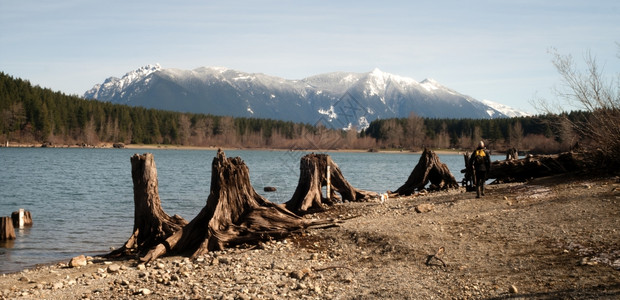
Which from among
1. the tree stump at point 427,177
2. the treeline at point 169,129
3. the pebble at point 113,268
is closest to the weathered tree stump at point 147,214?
the pebble at point 113,268

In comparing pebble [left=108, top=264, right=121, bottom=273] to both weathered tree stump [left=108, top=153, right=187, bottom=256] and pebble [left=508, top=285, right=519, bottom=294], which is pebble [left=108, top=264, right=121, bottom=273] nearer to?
weathered tree stump [left=108, top=153, right=187, bottom=256]

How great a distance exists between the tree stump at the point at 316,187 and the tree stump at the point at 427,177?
8.93ft

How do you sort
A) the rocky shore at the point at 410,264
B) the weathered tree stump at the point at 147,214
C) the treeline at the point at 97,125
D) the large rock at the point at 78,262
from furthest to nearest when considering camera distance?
the treeline at the point at 97,125 → the weathered tree stump at the point at 147,214 → the large rock at the point at 78,262 → the rocky shore at the point at 410,264

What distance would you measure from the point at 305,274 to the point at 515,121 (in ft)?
552

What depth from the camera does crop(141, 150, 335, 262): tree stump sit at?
48.7 ft

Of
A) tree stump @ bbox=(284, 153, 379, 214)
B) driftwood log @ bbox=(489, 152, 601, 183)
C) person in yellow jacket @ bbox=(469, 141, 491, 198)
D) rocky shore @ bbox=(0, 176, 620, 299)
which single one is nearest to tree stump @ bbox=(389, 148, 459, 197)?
driftwood log @ bbox=(489, 152, 601, 183)

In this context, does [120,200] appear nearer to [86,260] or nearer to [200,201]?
[200,201]

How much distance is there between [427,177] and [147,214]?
13.8m

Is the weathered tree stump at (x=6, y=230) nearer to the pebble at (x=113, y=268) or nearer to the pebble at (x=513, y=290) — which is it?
the pebble at (x=113, y=268)

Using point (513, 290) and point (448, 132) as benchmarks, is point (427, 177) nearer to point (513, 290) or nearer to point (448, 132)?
point (513, 290)

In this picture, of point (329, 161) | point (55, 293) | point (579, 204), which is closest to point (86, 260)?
point (55, 293)

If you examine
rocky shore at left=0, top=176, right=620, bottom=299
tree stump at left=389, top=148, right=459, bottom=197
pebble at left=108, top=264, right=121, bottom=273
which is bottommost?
pebble at left=108, top=264, right=121, bottom=273

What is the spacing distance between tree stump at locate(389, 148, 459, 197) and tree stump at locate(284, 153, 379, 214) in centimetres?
272

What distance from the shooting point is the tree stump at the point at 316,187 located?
2045cm
